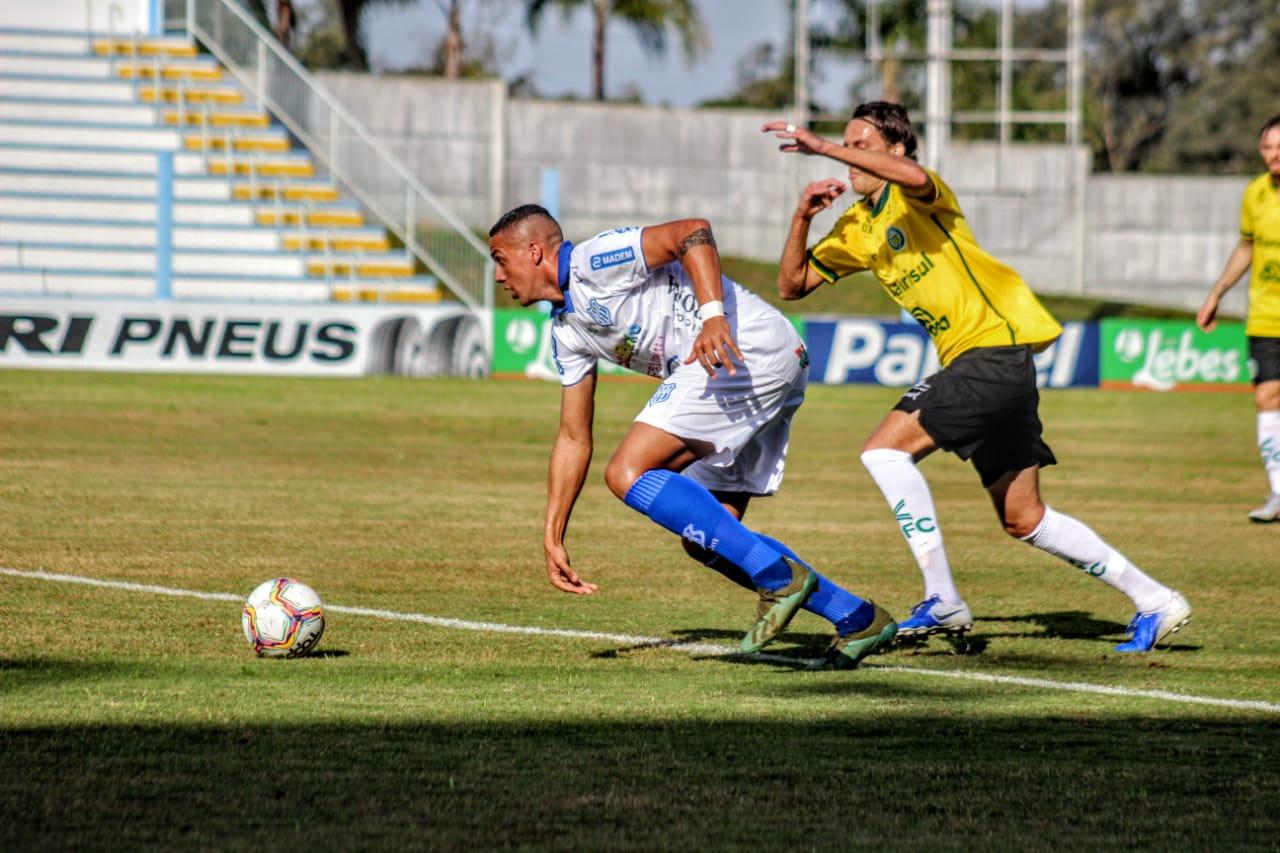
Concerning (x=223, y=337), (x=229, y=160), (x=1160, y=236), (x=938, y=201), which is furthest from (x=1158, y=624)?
(x=1160, y=236)

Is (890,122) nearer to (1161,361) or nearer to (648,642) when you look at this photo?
(648,642)

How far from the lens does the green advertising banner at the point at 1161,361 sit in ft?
89.3

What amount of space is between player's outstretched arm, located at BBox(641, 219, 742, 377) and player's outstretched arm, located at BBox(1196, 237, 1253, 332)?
5.56 meters

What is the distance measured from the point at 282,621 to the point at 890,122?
2.93m

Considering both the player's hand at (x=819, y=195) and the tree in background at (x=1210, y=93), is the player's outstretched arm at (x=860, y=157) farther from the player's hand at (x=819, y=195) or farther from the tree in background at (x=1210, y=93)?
the tree in background at (x=1210, y=93)

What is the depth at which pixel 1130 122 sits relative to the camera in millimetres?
67562

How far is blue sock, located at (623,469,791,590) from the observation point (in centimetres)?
628

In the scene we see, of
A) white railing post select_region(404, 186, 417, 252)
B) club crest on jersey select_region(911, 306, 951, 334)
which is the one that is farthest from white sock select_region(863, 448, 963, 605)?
white railing post select_region(404, 186, 417, 252)

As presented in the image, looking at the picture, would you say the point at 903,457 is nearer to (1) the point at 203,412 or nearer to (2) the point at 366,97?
(1) the point at 203,412

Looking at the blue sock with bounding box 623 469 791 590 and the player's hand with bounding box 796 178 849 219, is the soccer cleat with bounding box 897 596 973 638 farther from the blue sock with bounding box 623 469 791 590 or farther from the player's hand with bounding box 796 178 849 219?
the player's hand with bounding box 796 178 849 219

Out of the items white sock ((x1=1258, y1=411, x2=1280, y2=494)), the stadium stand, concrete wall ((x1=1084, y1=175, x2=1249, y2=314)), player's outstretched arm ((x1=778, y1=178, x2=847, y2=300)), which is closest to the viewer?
player's outstretched arm ((x1=778, y1=178, x2=847, y2=300))

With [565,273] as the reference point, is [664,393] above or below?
below

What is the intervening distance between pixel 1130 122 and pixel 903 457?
63.9 m

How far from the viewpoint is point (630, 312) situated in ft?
21.6
